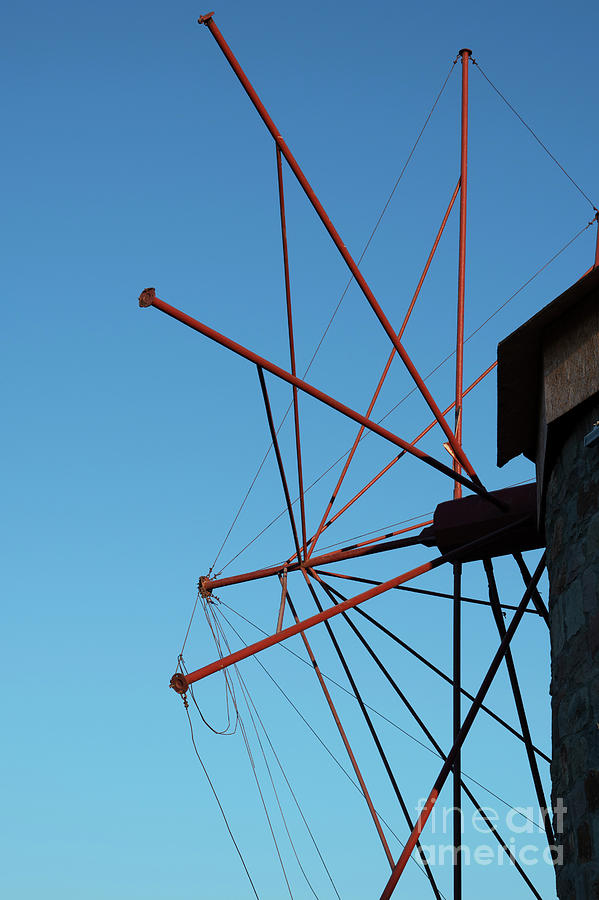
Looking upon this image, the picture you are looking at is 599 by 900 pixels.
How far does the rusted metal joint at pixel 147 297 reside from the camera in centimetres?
689

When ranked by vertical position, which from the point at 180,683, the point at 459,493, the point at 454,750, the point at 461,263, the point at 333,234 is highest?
the point at 461,263

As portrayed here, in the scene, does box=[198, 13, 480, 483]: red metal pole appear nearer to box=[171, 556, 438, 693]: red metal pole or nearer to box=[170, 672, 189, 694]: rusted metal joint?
box=[171, 556, 438, 693]: red metal pole

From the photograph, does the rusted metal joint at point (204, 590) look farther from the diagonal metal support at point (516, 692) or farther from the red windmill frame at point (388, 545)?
the diagonal metal support at point (516, 692)

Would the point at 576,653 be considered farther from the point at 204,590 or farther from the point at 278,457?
the point at 204,590

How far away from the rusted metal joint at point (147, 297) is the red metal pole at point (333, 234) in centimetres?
157

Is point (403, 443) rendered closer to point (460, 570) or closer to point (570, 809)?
point (460, 570)

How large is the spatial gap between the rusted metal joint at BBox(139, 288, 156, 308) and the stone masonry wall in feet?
9.23

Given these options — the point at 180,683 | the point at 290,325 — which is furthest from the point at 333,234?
the point at 180,683

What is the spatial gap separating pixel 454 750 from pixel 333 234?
12.7 feet

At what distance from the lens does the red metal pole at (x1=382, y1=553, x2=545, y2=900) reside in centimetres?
668

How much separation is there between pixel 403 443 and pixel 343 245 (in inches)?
65.2

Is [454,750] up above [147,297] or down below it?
below

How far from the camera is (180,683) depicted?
6.95 m

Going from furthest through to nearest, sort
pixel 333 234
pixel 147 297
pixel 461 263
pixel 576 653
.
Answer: pixel 461 263 < pixel 333 234 < pixel 147 297 < pixel 576 653
